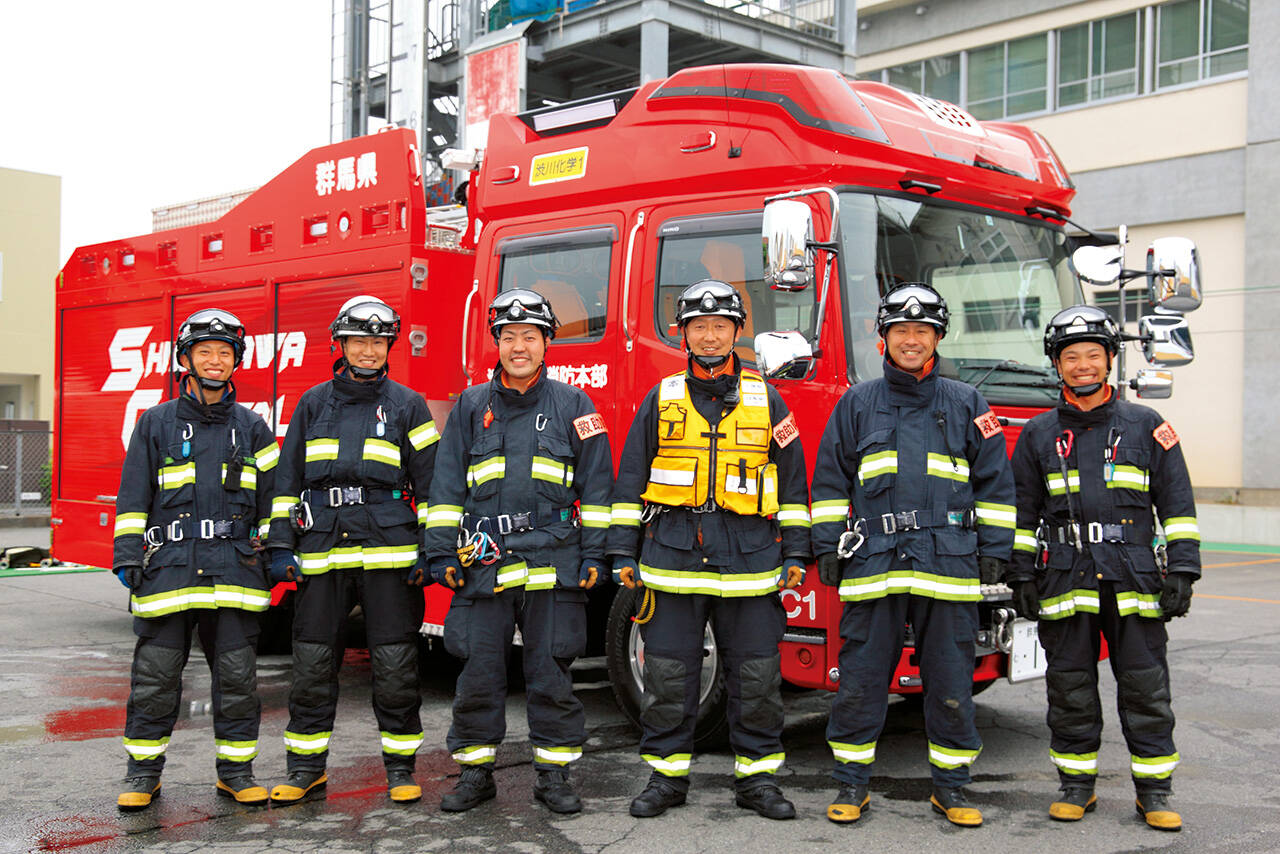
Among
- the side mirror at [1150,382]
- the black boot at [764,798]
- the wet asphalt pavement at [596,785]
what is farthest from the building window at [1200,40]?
the black boot at [764,798]

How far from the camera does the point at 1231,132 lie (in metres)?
20.8

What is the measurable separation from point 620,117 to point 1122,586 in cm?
319

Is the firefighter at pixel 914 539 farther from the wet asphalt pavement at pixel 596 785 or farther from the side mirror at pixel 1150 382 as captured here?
the side mirror at pixel 1150 382

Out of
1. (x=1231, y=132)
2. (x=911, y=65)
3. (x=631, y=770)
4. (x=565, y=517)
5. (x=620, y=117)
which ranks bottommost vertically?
(x=631, y=770)

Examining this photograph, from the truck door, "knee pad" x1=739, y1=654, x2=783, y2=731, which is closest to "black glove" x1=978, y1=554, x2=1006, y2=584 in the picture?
"knee pad" x1=739, y1=654, x2=783, y2=731

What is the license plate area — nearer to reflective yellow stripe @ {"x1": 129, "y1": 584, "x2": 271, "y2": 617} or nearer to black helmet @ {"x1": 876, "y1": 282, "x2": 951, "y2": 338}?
black helmet @ {"x1": 876, "y1": 282, "x2": 951, "y2": 338}

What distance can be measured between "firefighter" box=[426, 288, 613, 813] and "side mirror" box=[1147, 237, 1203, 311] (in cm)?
284

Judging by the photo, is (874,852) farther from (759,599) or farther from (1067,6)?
(1067,6)

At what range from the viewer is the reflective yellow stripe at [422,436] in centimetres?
507

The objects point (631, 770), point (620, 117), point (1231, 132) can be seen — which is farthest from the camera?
point (1231, 132)

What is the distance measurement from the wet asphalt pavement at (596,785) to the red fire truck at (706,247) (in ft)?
1.78

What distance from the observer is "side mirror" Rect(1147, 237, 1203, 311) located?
19.1 ft

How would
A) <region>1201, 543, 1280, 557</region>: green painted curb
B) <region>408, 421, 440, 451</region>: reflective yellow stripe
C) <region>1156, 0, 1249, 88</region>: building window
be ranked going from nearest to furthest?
<region>408, 421, 440, 451</region>: reflective yellow stripe → <region>1201, 543, 1280, 557</region>: green painted curb → <region>1156, 0, 1249, 88</region>: building window

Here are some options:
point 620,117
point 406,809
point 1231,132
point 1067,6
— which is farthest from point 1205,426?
point 406,809
